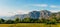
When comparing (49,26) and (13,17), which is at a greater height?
Answer: (13,17)

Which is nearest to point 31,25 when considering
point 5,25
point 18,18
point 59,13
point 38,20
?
point 38,20

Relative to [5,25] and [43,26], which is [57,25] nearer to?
[43,26]

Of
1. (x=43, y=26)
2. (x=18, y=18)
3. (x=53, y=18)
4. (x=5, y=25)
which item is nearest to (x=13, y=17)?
(x=18, y=18)

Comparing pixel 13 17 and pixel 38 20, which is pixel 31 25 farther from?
pixel 13 17

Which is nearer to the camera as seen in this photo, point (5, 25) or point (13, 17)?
point (5, 25)

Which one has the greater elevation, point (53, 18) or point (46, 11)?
point (46, 11)

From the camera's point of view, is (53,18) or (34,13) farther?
(53,18)

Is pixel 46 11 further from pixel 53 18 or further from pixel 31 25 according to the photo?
pixel 31 25

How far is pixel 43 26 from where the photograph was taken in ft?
12.0

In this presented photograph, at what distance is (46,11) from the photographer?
370 cm

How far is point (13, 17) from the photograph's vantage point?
3.80m

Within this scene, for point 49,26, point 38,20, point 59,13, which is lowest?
point 49,26

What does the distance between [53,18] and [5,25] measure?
1985 mm

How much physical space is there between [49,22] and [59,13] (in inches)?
22.2
